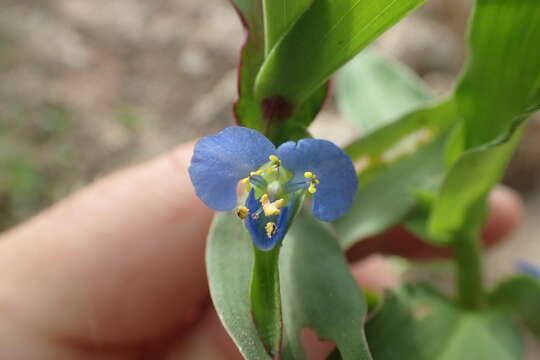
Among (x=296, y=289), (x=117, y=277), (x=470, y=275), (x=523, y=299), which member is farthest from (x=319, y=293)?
(x=117, y=277)

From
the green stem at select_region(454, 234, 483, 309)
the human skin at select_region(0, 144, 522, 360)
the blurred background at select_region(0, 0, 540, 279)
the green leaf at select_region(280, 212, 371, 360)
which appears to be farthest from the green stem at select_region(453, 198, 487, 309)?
the blurred background at select_region(0, 0, 540, 279)

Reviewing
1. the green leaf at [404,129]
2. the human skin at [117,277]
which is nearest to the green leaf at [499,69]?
the green leaf at [404,129]

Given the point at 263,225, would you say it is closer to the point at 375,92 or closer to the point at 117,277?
the point at 117,277

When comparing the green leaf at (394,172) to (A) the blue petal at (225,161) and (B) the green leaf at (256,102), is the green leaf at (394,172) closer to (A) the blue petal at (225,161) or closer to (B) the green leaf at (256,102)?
(B) the green leaf at (256,102)

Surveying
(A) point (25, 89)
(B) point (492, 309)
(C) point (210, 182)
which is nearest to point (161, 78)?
(A) point (25, 89)

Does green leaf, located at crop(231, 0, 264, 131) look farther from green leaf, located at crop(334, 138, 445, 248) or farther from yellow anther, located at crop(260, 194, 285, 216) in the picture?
green leaf, located at crop(334, 138, 445, 248)

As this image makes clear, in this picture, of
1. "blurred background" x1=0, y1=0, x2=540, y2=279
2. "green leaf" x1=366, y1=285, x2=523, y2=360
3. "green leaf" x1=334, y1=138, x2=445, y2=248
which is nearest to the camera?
"green leaf" x1=366, y1=285, x2=523, y2=360

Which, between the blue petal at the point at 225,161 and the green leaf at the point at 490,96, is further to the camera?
the green leaf at the point at 490,96
